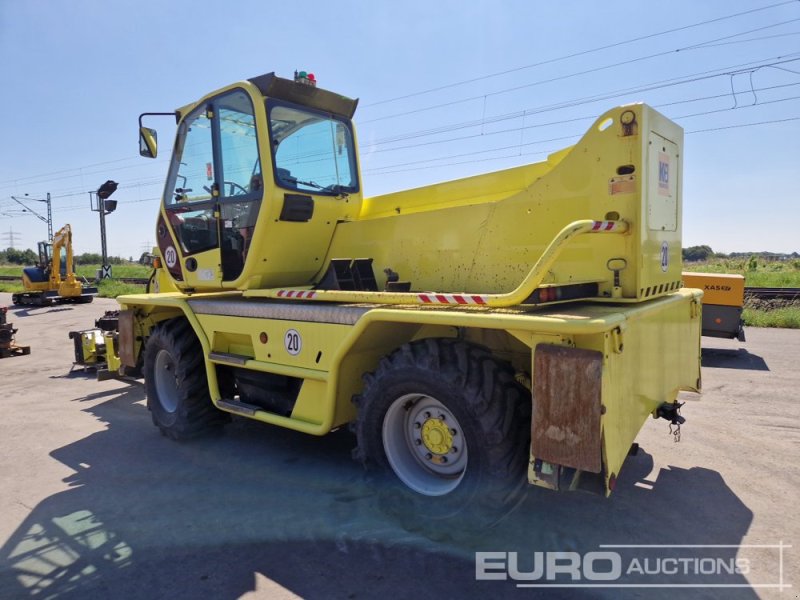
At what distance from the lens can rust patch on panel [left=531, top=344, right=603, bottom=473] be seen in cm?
262

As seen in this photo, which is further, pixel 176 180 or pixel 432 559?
pixel 176 180

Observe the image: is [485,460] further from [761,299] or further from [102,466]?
[761,299]

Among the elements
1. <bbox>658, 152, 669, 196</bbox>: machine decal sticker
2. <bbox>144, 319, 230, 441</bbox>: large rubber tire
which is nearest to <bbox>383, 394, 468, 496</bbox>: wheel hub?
<bbox>658, 152, 669, 196</bbox>: machine decal sticker

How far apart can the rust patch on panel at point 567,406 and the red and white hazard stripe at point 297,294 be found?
1.92 m

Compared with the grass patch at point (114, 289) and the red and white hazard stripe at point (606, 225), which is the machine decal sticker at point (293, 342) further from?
the grass patch at point (114, 289)

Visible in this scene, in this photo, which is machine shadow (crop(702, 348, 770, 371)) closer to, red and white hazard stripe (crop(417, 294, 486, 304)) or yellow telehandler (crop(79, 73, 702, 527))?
yellow telehandler (crop(79, 73, 702, 527))

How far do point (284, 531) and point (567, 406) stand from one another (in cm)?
194

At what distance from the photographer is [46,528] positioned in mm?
3486

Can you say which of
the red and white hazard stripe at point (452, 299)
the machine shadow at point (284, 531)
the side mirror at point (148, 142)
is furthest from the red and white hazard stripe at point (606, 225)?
the side mirror at point (148, 142)

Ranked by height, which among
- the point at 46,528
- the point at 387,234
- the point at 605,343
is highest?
the point at 387,234

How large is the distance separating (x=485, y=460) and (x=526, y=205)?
6.00ft

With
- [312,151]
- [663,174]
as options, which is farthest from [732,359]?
[312,151]

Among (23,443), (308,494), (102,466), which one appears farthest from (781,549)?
(23,443)
